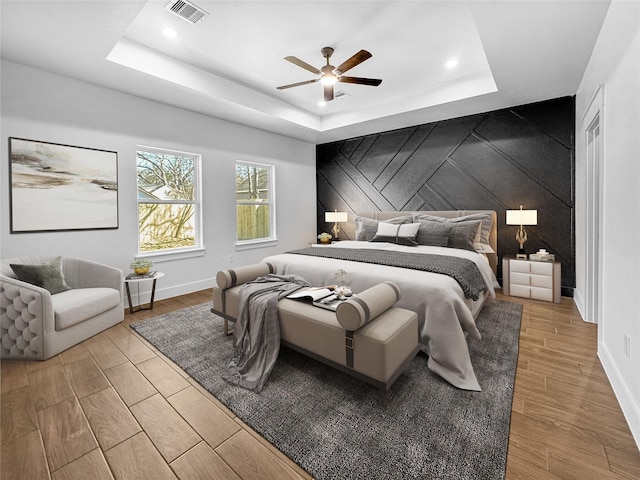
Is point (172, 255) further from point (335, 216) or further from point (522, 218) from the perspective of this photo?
point (522, 218)

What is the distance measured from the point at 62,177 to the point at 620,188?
16.2ft

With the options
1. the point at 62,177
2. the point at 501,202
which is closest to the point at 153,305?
the point at 62,177

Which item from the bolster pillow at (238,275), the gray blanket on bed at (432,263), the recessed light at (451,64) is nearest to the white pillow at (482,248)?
the gray blanket on bed at (432,263)

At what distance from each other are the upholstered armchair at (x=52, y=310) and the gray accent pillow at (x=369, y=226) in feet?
11.1

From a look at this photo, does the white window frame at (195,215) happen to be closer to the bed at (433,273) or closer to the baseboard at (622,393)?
the bed at (433,273)

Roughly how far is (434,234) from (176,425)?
3498mm

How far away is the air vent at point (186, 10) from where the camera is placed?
2.43 m

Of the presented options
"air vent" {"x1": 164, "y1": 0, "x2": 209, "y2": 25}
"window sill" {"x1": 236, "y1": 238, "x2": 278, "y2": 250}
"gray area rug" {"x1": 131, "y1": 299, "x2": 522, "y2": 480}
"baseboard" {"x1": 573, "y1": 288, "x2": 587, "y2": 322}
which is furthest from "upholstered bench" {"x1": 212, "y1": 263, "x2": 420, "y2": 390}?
"window sill" {"x1": 236, "y1": 238, "x2": 278, "y2": 250}

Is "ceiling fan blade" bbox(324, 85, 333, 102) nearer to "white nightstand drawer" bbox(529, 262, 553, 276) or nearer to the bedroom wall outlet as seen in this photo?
the bedroom wall outlet

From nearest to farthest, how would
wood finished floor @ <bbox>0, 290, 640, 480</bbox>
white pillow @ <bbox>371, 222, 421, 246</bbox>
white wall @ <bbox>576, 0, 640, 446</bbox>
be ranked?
wood finished floor @ <bbox>0, 290, 640, 480</bbox>
white wall @ <bbox>576, 0, 640, 446</bbox>
white pillow @ <bbox>371, 222, 421, 246</bbox>

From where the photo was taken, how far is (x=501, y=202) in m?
4.30

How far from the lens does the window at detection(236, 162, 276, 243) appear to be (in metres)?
5.13

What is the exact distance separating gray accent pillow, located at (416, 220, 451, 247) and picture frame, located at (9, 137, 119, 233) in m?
3.98

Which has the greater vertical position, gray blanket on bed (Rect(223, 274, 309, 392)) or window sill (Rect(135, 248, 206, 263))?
window sill (Rect(135, 248, 206, 263))
